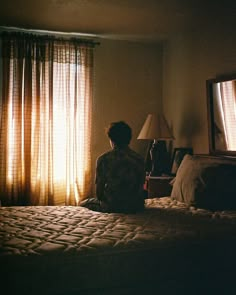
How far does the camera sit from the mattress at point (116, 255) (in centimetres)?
180

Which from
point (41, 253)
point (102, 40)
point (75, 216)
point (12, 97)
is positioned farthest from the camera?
point (102, 40)

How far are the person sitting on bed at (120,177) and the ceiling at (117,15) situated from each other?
1.39m

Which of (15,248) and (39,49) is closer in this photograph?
(15,248)

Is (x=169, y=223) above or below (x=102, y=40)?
below

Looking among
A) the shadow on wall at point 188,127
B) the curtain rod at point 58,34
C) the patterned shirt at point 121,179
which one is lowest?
the patterned shirt at point 121,179

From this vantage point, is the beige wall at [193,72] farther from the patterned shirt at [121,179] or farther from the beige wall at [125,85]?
the patterned shirt at [121,179]

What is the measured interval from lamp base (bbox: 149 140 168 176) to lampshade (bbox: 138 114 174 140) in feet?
0.63

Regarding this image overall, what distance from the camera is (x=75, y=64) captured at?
15.2 ft

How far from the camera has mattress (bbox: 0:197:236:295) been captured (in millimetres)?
1796

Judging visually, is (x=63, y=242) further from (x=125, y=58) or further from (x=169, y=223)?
(x=125, y=58)

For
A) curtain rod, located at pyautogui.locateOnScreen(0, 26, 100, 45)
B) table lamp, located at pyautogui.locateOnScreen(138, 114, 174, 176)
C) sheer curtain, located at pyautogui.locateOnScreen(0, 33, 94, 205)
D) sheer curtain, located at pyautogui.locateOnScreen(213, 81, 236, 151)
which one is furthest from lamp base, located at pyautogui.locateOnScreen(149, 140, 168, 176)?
curtain rod, located at pyautogui.locateOnScreen(0, 26, 100, 45)

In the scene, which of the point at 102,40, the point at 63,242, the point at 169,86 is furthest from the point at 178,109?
the point at 63,242

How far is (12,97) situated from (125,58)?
156cm

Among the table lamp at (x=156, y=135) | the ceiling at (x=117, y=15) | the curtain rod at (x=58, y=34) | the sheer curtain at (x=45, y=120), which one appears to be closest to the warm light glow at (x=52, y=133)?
the sheer curtain at (x=45, y=120)
